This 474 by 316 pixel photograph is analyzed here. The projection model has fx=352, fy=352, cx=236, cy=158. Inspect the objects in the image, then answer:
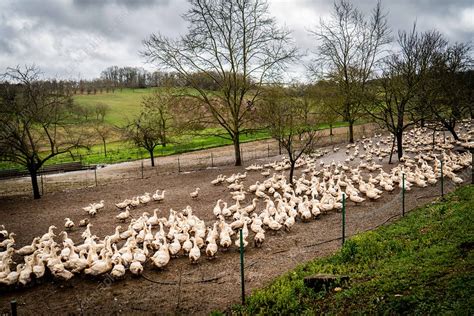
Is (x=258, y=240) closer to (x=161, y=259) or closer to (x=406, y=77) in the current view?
(x=161, y=259)

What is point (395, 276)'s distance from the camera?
688cm

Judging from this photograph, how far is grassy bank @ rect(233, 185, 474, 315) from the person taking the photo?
578 cm

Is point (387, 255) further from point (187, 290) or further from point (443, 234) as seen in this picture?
point (187, 290)

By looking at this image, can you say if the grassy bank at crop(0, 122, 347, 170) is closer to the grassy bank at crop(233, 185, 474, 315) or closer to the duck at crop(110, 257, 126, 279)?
the grassy bank at crop(233, 185, 474, 315)

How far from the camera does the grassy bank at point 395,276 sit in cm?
578

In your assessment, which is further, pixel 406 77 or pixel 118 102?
pixel 118 102

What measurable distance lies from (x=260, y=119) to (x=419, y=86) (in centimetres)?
1289

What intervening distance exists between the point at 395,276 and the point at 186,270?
5.37 meters

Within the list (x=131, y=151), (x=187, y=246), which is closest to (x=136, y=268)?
(x=187, y=246)

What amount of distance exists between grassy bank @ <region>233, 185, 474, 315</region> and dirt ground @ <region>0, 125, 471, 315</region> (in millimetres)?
1010

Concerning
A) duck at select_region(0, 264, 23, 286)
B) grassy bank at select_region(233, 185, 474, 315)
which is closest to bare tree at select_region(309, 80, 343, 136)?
grassy bank at select_region(233, 185, 474, 315)

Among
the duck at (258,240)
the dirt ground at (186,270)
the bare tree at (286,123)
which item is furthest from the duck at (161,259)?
the bare tree at (286,123)

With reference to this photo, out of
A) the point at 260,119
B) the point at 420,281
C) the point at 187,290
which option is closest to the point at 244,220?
the point at 187,290

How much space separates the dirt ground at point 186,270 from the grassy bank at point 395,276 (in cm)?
101
